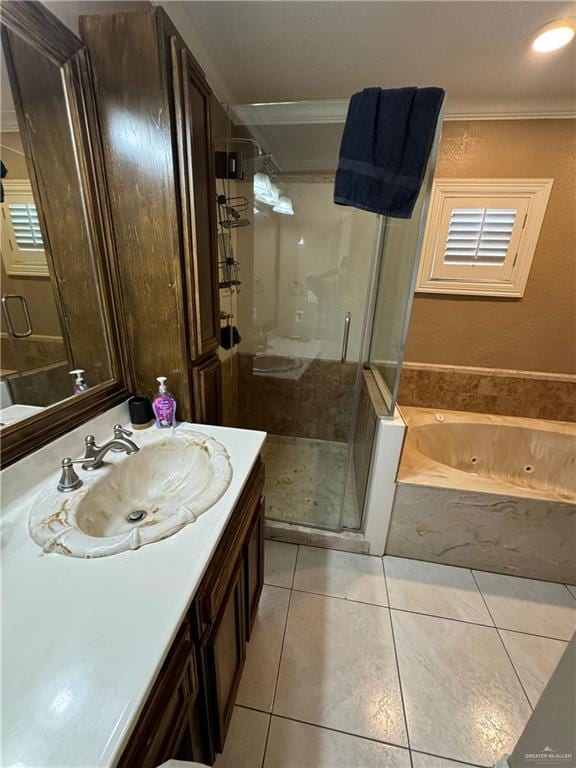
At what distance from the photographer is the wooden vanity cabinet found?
19.8 inches

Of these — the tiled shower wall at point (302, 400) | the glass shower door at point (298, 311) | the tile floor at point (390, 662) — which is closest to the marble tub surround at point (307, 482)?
the glass shower door at point (298, 311)

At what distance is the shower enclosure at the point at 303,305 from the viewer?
1.81m

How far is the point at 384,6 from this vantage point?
1132 mm

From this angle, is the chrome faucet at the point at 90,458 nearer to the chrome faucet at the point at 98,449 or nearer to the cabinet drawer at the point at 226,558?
the chrome faucet at the point at 98,449

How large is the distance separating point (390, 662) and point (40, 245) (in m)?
1.90

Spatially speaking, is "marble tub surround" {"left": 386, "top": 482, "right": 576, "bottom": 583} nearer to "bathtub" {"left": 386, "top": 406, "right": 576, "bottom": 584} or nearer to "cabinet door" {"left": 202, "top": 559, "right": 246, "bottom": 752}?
"bathtub" {"left": 386, "top": 406, "right": 576, "bottom": 584}

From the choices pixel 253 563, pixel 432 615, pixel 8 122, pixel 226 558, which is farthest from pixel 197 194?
pixel 432 615

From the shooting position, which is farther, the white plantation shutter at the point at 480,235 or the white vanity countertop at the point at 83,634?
the white plantation shutter at the point at 480,235

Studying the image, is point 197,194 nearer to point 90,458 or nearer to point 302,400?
point 90,458

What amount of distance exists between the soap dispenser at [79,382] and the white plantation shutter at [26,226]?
0.36 metres

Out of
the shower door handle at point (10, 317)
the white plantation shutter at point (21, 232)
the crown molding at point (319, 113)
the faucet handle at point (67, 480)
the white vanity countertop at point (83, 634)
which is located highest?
the crown molding at point (319, 113)

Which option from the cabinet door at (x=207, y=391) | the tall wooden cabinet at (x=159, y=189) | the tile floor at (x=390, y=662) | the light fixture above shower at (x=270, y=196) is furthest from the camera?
the light fixture above shower at (x=270, y=196)

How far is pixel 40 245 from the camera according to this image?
84 centimetres

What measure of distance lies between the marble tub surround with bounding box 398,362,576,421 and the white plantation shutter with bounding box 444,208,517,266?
74 cm
